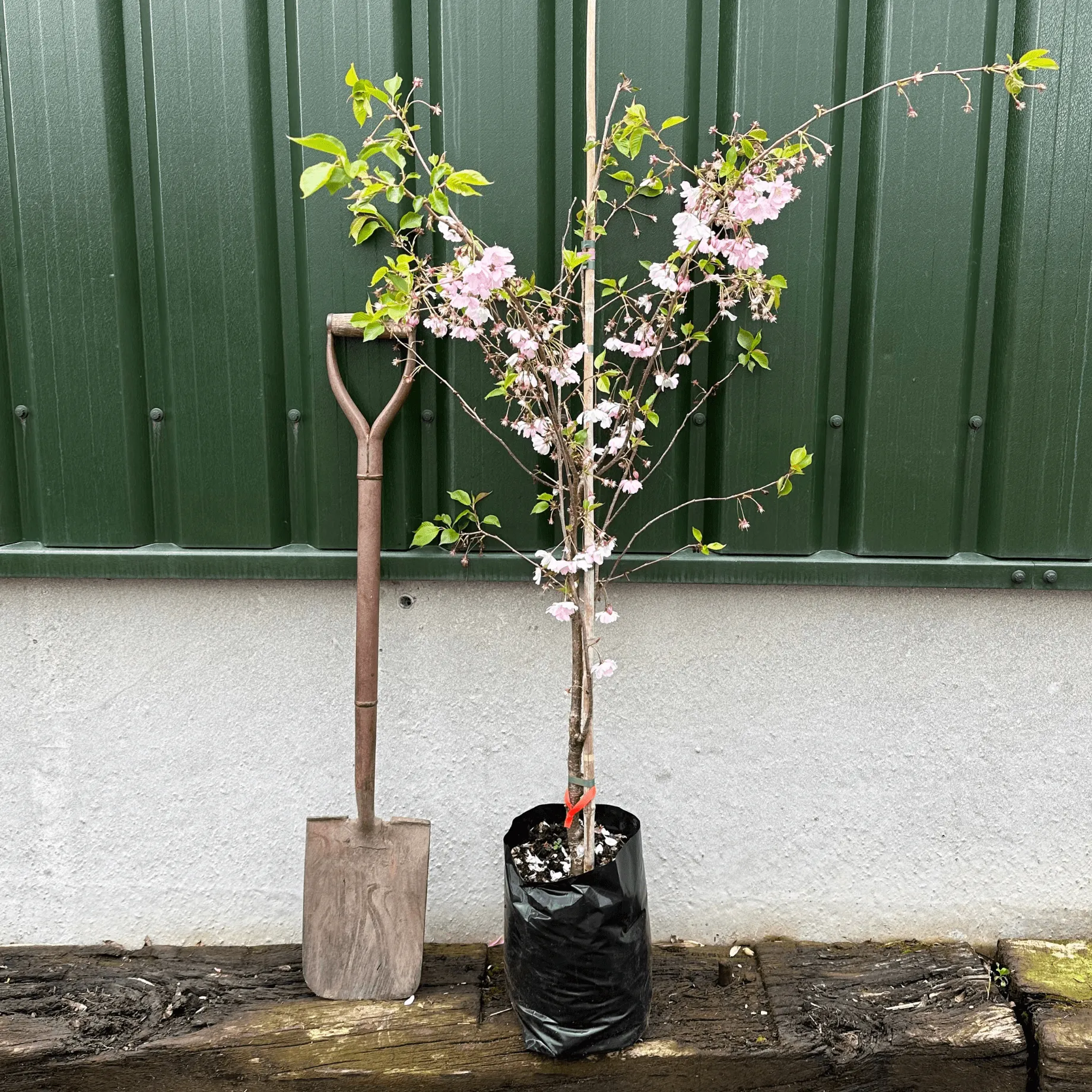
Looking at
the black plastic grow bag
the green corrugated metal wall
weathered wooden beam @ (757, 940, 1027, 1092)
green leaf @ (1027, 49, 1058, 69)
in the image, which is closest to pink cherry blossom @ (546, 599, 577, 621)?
the green corrugated metal wall

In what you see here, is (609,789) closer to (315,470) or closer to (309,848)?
(309,848)

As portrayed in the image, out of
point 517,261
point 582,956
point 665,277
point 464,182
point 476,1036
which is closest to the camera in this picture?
point 464,182

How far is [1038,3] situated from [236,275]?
2.23 meters

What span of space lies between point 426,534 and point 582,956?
3.72ft

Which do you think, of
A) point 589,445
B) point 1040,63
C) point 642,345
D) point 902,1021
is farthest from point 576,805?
point 1040,63

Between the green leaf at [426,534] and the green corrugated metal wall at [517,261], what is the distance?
148mm

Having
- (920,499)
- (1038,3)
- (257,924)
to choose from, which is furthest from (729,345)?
(257,924)

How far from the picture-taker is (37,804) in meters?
2.83

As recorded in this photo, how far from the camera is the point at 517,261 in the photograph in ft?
8.47

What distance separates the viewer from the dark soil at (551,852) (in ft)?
7.95

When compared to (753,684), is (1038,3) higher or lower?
higher

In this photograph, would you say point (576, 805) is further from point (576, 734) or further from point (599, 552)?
point (599, 552)

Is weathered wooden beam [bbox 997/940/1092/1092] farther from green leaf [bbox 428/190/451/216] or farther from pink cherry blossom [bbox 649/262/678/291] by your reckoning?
green leaf [bbox 428/190/451/216]

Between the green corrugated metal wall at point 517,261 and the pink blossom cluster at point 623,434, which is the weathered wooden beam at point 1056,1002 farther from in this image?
the pink blossom cluster at point 623,434
